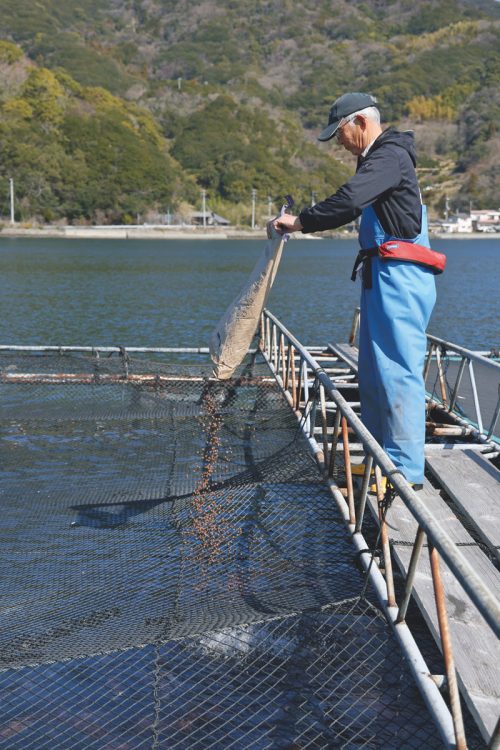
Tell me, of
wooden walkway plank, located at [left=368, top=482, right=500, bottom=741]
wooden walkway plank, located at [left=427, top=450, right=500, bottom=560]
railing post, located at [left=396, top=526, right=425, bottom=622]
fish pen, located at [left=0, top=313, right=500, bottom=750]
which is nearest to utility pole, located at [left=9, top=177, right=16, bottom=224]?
Answer: fish pen, located at [left=0, top=313, right=500, bottom=750]

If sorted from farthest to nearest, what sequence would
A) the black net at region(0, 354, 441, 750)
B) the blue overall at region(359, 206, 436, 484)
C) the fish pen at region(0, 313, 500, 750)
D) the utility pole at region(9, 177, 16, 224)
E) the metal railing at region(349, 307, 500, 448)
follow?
the utility pole at region(9, 177, 16, 224) < the metal railing at region(349, 307, 500, 448) < the blue overall at region(359, 206, 436, 484) < the black net at region(0, 354, 441, 750) < the fish pen at region(0, 313, 500, 750)

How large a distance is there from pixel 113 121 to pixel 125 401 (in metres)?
157

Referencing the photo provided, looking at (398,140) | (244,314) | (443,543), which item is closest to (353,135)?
(398,140)

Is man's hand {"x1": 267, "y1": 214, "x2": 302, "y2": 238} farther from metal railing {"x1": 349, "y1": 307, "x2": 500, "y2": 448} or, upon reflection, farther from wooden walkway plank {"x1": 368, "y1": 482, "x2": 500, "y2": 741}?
metal railing {"x1": 349, "y1": 307, "x2": 500, "y2": 448}

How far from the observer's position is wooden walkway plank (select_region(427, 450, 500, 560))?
532 cm

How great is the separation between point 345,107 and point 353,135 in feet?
0.57

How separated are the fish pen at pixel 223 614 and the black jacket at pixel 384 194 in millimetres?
1170

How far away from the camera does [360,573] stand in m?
5.56

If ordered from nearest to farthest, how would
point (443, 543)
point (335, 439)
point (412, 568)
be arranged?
1. point (443, 543)
2. point (412, 568)
3. point (335, 439)

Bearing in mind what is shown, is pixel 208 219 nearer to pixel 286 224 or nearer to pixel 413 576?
pixel 286 224

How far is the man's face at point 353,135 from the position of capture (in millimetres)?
4965

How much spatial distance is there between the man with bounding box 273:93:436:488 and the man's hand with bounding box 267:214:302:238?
0.09 m

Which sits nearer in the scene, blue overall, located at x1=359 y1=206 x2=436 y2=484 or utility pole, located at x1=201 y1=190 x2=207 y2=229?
blue overall, located at x1=359 y1=206 x2=436 y2=484

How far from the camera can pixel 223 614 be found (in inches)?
185
